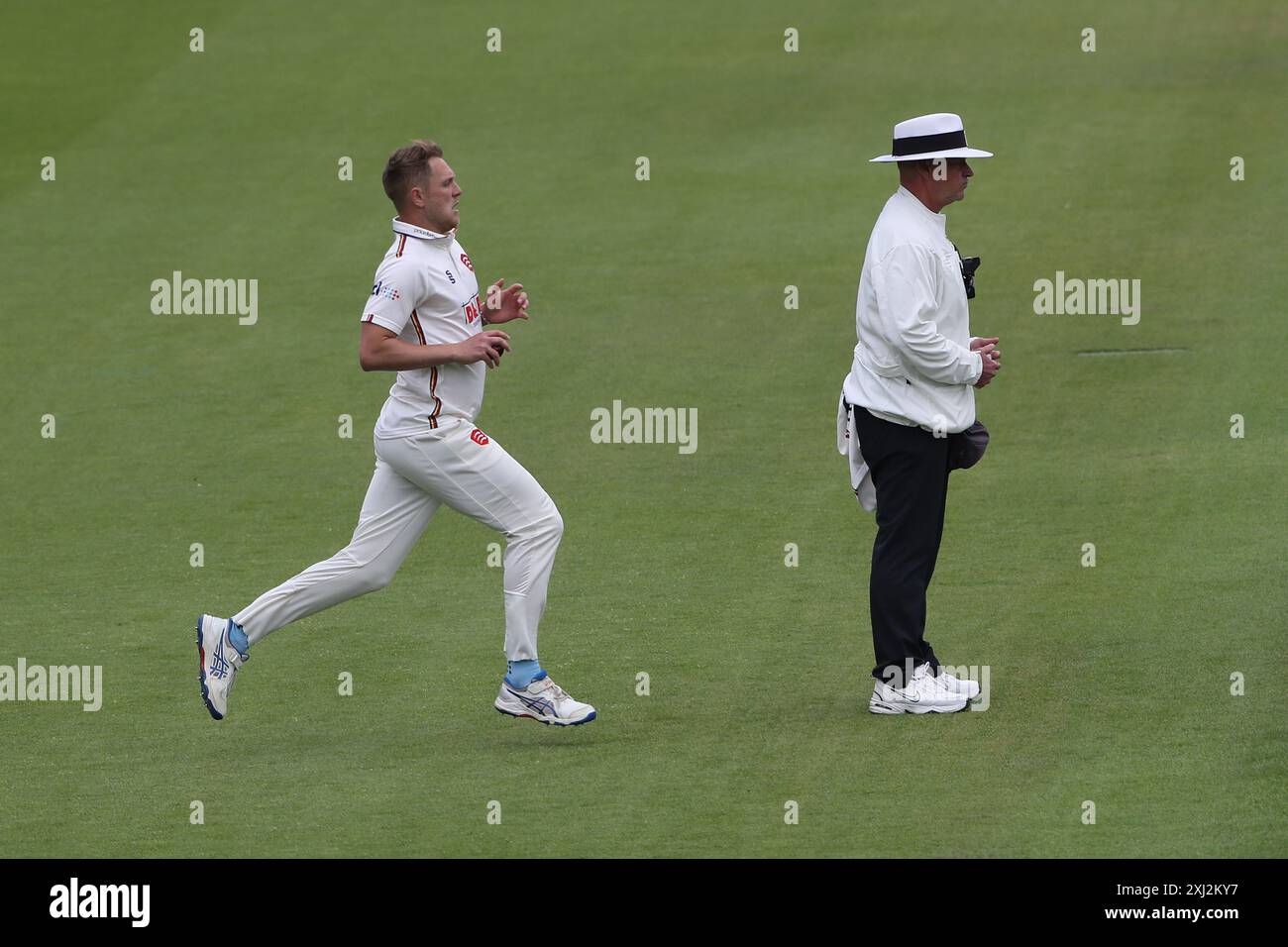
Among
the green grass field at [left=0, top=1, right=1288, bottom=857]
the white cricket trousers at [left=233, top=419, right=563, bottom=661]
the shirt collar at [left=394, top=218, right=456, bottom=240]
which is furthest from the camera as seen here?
the white cricket trousers at [left=233, top=419, right=563, bottom=661]

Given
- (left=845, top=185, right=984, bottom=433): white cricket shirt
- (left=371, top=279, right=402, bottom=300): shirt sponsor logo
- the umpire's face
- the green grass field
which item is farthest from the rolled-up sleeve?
(left=371, top=279, right=402, bottom=300): shirt sponsor logo

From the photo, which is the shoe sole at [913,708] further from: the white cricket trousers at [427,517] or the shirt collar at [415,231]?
the shirt collar at [415,231]

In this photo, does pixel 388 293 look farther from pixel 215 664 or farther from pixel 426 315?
pixel 215 664

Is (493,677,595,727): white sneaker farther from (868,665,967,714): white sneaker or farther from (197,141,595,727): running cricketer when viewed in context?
(868,665,967,714): white sneaker

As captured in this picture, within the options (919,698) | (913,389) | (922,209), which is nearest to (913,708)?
(919,698)

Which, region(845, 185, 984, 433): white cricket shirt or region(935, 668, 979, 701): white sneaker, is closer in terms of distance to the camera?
region(845, 185, 984, 433): white cricket shirt

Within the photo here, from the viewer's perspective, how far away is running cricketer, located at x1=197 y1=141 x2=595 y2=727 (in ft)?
26.2

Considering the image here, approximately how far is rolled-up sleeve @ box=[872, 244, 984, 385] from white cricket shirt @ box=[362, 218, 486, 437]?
5.36ft

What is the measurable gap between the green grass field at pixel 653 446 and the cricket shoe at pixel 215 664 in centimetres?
17

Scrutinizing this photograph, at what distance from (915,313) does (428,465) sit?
78.8 inches

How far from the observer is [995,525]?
11.0 metres

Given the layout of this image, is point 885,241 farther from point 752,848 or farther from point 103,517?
point 103,517

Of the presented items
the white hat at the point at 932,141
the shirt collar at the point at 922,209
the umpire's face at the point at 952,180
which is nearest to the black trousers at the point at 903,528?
the shirt collar at the point at 922,209

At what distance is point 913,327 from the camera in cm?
793
